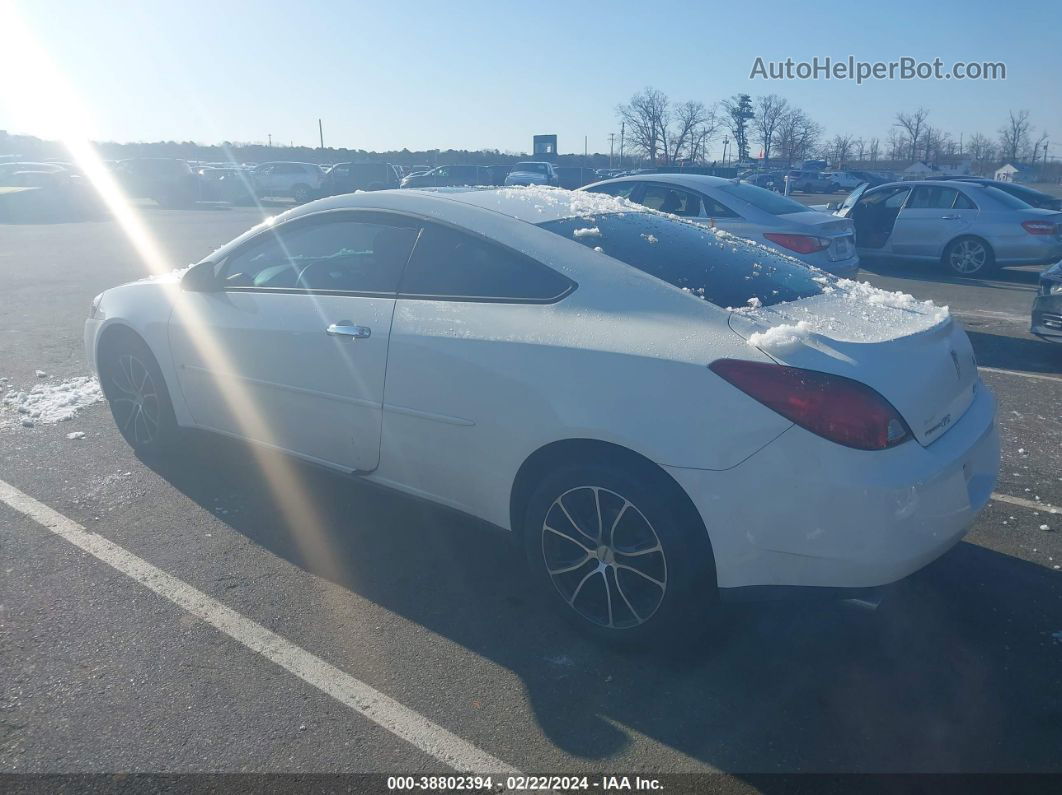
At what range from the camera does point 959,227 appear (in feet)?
43.0

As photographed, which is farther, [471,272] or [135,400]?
[135,400]

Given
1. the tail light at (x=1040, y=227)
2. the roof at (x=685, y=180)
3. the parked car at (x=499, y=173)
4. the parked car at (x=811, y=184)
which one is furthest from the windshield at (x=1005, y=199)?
the parked car at (x=811, y=184)

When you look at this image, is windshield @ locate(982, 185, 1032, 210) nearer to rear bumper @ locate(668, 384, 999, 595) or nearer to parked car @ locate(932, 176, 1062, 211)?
parked car @ locate(932, 176, 1062, 211)

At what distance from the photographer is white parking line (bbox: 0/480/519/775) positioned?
8.91 feet

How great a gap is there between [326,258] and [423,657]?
2326mm

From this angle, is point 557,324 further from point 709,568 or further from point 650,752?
point 650,752

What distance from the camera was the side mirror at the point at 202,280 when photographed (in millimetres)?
4621

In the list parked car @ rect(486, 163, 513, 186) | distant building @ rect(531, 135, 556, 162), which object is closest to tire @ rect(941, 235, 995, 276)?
parked car @ rect(486, 163, 513, 186)

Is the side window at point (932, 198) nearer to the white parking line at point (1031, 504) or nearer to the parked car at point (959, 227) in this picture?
the parked car at point (959, 227)

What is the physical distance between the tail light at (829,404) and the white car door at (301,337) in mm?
1673

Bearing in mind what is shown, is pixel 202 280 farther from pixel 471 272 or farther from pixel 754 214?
pixel 754 214

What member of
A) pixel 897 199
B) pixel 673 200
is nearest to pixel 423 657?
pixel 673 200

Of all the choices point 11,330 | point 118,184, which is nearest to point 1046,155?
point 118,184

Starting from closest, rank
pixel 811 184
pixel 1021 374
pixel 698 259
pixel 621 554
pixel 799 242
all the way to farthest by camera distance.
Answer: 1. pixel 621 554
2. pixel 698 259
3. pixel 1021 374
4. pixel 799 242
5. pixel 811 184
